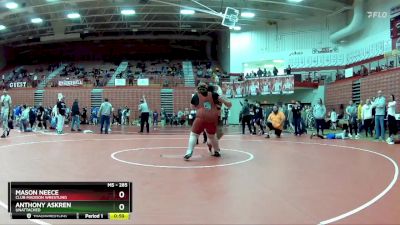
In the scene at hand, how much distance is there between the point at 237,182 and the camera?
5.76 meters

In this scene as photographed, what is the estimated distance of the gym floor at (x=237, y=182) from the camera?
400 centimetres

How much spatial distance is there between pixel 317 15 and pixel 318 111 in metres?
21.5

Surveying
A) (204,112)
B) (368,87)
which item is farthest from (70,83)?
(204,112)

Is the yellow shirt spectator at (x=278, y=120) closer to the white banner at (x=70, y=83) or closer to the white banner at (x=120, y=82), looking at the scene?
the white banner at (x=120, y=82)

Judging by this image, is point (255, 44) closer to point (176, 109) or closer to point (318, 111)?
point (176, 109)

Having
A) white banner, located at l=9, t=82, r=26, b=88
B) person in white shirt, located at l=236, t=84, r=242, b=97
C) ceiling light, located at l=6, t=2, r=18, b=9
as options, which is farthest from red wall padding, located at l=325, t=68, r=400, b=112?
white banner, located at l=9, t=82, r=26, b=88

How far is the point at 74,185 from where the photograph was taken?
3201 mm

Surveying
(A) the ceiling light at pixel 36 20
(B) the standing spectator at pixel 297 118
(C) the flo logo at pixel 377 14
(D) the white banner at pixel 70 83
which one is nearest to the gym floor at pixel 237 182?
(B) the standing spectator at pixel 297 118

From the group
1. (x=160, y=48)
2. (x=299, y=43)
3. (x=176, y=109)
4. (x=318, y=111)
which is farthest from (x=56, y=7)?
(x=318, y=111)
